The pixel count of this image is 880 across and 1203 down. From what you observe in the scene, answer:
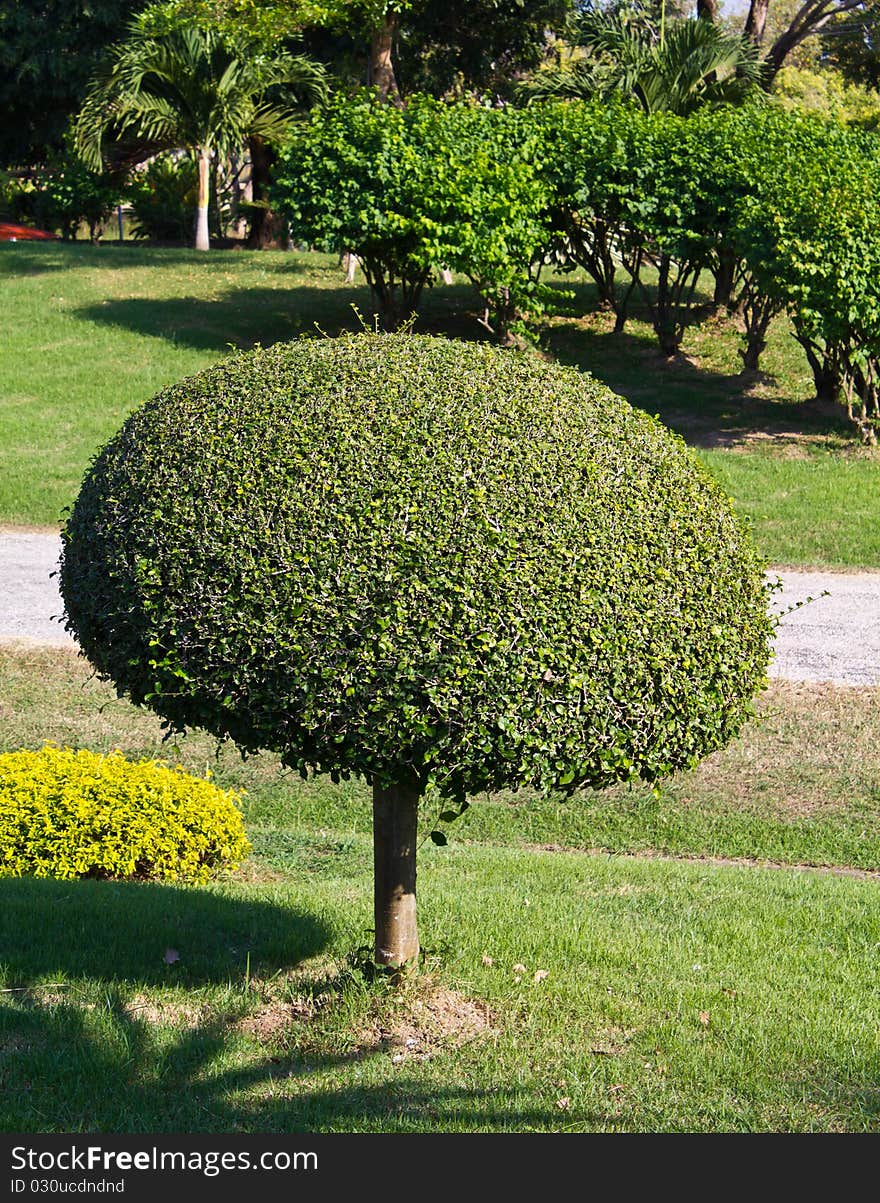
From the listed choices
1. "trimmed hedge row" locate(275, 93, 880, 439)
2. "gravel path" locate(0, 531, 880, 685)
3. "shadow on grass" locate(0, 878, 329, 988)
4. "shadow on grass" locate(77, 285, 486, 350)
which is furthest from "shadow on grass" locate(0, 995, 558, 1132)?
"shadow on grass" locate(77, 285, 486, 350)

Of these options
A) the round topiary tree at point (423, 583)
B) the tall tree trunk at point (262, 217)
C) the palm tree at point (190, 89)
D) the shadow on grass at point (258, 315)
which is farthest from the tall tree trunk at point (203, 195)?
the round topiary tree at point (423, 583)

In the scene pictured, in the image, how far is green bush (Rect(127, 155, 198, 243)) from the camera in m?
29.0

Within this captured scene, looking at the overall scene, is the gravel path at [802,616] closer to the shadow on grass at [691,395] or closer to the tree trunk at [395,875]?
the shadow on grass at [691,395]

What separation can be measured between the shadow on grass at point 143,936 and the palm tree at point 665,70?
1541 centimetres

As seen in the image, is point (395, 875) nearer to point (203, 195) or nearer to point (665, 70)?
point (665, 70)

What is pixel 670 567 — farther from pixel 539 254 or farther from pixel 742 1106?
pixel 539 254

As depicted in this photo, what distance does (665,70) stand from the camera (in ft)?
60.0

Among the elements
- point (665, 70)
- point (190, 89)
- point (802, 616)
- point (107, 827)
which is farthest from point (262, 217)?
point (107, 827)

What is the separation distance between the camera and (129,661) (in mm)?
3455

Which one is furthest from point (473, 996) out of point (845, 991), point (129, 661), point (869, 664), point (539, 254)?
point (539, 254)

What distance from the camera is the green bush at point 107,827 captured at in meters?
5.79

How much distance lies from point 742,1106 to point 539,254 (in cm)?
1431

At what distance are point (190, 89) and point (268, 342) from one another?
6.71 metres

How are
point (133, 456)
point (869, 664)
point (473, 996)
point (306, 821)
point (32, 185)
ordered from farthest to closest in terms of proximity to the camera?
point (32, 185)
point (869, 664)
point (306, 821)
point (473, 996)
point (133, 456)
